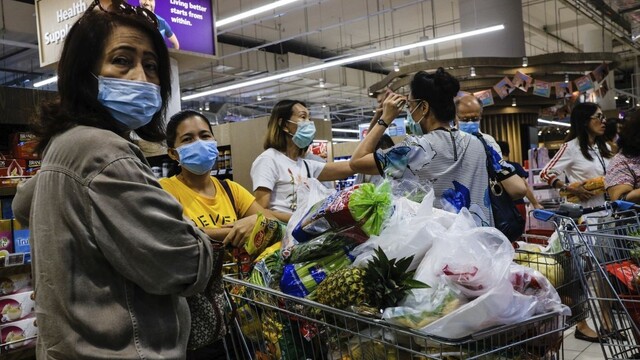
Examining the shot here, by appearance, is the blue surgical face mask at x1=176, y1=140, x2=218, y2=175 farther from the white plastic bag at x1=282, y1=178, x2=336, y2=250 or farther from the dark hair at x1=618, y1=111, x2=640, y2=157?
the dark hair at x1=618, y1=111, x2=640, y2=157

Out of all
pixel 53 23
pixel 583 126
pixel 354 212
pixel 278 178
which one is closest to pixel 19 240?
pixel 278 178

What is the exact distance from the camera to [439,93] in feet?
8.15

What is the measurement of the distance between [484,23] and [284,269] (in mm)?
11067

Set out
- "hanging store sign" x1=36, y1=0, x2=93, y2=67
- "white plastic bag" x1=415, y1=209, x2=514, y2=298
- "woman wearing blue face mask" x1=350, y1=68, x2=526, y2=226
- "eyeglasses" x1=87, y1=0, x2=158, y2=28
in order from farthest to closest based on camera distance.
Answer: "hanging store sign" x1=36, y1=0, x2=93, y2=67 < "woman wearing blue face mask" x1=350, y1=68, x2=526, y2=226 < "eyeglasses" x1=87, y1=0, x2=158, y2=28 < "white plastic bag" x1=415, y1=209, x2=514, y2=298

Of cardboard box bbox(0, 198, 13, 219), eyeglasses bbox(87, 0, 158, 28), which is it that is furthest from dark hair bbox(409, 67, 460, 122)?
cardboard box bbox(0, 198, 13, 219)

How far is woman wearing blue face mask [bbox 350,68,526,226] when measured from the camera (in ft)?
7.27

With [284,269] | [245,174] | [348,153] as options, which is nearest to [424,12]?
[348,153]

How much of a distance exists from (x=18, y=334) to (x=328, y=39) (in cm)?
1637

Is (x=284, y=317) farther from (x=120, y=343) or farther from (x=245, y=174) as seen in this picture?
(x=245, y=174)

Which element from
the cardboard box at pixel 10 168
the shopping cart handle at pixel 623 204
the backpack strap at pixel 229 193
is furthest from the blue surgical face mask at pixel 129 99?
the cardboard box at pixel 10 168

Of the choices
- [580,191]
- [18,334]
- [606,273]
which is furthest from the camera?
[580,191]

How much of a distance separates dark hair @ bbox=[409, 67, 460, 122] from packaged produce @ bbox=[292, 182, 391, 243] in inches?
42.0

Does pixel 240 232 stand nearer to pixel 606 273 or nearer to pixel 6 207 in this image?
pixel 606 273

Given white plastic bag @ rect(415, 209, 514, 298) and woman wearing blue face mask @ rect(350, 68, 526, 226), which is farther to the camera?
woman wearing blue face mask @ rect(350, 68, 526, 226)
